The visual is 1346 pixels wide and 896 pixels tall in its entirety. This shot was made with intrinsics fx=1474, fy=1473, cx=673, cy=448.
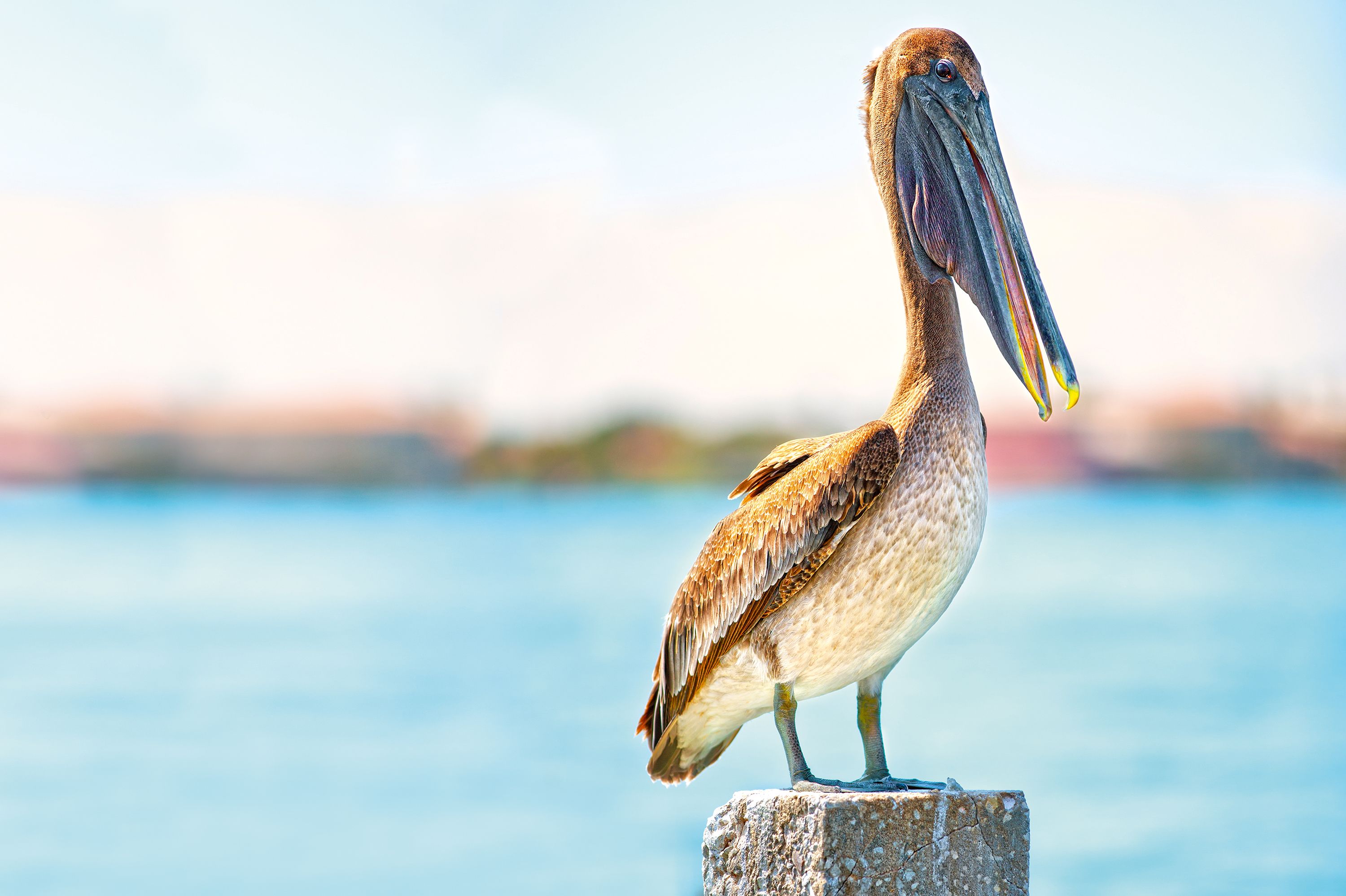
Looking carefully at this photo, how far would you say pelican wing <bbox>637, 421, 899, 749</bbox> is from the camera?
403 cm

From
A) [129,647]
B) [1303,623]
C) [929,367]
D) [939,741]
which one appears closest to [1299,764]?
[939,741]

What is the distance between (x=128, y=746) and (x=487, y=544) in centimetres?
5763

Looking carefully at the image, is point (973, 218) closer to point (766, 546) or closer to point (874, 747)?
point (766, 546)

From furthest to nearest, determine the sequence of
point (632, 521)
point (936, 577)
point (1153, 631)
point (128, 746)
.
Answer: point (632, 521) < point (1153, 631) < point (128, 746) < point (936, 577)

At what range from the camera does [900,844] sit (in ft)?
12.5

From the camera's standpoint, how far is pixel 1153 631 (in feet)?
137

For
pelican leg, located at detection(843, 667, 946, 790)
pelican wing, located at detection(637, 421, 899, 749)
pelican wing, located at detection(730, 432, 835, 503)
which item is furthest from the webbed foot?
pelican wing, located at detection(730, 432, 835, 503)

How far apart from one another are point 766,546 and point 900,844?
884 mm

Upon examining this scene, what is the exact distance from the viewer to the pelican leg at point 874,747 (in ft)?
13.2

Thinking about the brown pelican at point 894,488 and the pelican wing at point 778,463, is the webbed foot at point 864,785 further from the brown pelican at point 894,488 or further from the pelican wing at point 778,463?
the pelican wing at point 778,463

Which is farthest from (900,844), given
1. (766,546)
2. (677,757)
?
(677,757)

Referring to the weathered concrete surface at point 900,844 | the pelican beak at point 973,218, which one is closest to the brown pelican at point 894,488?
the pelican beak at point 973,218

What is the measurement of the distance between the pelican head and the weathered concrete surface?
1.13 meters

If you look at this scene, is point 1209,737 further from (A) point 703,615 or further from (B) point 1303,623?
(A) point 703,615
